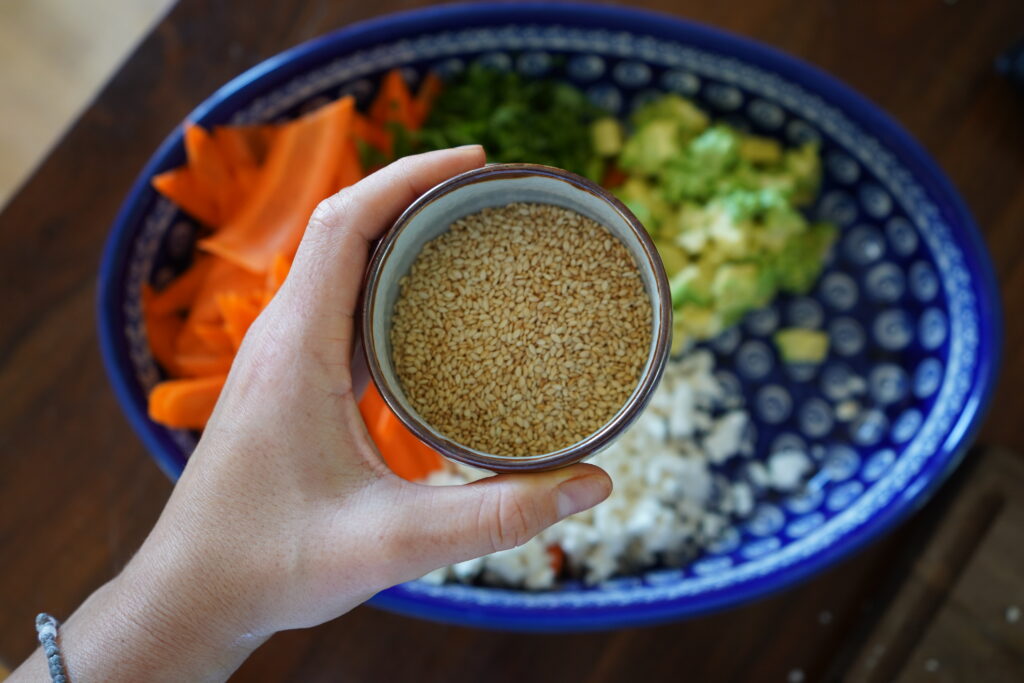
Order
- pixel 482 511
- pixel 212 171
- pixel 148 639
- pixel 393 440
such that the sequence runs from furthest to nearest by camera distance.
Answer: pixel 212 171 → pixel 393 440 → pixel 148 639 → pixel 482 511

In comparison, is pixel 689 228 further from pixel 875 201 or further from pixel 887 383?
pixel 887 383

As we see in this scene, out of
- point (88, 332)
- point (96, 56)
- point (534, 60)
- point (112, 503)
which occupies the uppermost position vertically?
point (534, 60)

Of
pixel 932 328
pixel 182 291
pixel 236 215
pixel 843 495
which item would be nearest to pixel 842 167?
pixel 932 328

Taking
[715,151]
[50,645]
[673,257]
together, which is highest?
[715,151]

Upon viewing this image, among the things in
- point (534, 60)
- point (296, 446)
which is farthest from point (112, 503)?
point (534, 60)

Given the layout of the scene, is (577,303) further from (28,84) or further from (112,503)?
(28,84)

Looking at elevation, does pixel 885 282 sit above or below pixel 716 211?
above

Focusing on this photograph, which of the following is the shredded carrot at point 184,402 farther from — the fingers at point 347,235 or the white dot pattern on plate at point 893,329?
the white dot pattern on plate at point 893,329

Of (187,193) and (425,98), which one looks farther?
(425,98)
